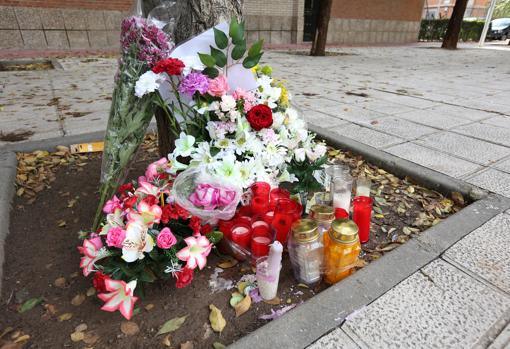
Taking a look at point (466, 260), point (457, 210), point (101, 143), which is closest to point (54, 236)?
point (101, 143)

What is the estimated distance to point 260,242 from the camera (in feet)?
5.10

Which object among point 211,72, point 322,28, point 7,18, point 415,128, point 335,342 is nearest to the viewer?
point 335,342

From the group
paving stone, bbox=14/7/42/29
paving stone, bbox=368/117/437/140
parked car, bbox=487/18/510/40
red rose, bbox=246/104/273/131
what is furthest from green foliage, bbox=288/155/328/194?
parked car, bbox=487/18/510/40

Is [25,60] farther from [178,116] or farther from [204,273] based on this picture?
[204,273]

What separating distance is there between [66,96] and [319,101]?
3789 mm

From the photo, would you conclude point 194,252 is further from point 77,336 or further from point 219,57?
point 219,57

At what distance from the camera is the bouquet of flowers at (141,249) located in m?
1.34

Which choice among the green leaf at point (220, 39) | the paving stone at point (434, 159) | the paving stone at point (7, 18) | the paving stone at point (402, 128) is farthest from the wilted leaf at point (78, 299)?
the paving stone at point (7, 18)

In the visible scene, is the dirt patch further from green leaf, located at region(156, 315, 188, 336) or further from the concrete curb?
green leaf, located at region(156, 315, 188, 336)

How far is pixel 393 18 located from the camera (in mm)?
17484

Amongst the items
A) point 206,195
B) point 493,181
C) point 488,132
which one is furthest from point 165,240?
point 488,132

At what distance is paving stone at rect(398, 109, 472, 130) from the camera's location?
12.1ft

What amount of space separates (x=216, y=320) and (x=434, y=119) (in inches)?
144

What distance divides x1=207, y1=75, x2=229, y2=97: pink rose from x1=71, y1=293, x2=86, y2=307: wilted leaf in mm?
1120
